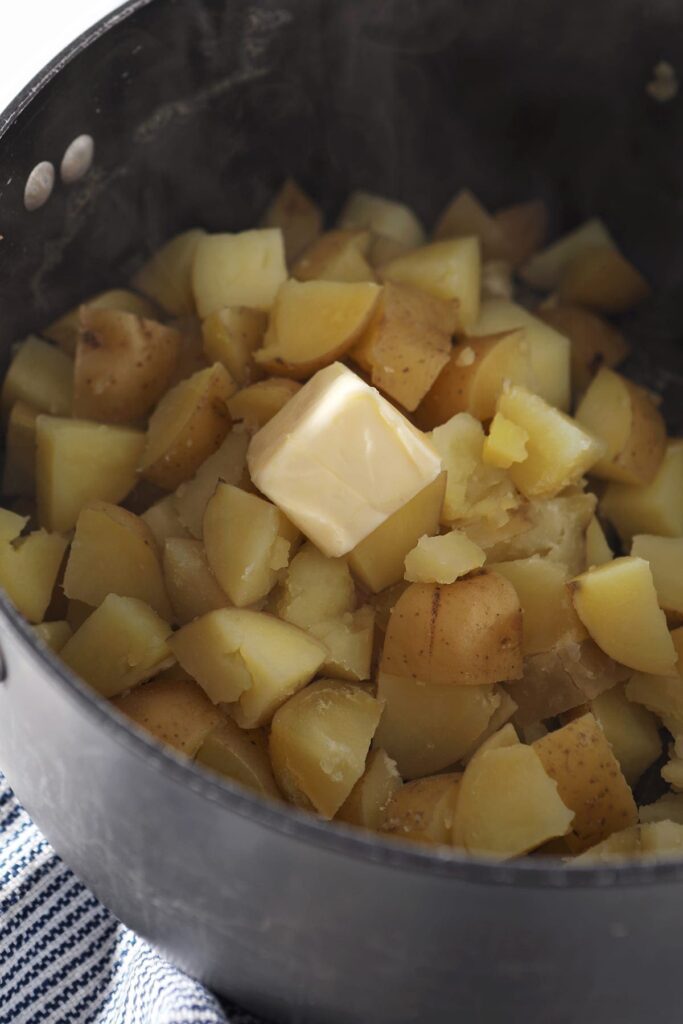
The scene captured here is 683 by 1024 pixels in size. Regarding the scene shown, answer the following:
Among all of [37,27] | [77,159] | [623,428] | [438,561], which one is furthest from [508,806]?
[37,27]

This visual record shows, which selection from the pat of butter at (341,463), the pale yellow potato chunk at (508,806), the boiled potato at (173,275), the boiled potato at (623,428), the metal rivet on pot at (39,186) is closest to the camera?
the pale yellow potato chunk at (508,806)

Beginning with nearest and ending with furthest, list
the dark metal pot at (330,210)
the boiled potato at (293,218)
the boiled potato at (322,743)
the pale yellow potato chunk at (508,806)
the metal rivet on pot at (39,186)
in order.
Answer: the dark metal pot at (330,210), the pale yellow potato chunk at (508,806), the boiled potato at (322,743), the metal rivet on pot at (39,186), the boiled potato at (293,218)

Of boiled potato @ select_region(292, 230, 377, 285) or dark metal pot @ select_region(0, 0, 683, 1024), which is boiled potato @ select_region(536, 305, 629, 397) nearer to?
dark metal pot @ select_region(0, 0, 683, 1024)

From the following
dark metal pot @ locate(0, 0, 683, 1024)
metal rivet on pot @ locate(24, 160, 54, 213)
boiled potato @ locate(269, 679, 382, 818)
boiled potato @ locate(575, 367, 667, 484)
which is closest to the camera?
dark metal pot @ locate(0, 0, 683, 1024)

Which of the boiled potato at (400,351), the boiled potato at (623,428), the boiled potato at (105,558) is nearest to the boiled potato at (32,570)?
the boiled potato at (105,558)

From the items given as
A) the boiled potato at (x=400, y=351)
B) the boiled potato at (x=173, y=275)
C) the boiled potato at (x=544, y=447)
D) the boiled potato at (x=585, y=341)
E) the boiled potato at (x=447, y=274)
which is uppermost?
the boiled potato at (x=173, y=275)

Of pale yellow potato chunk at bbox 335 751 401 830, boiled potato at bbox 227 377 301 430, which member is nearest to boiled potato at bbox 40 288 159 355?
boiled potato at bbox 227 377 301 430

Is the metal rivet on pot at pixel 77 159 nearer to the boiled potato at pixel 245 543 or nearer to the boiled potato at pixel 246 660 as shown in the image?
the boiled potato at pixel 245 543
